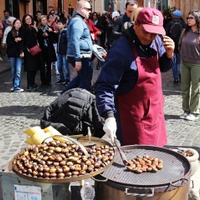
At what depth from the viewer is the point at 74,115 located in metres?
5.29

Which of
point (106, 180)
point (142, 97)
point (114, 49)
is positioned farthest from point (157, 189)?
point (114, 49)

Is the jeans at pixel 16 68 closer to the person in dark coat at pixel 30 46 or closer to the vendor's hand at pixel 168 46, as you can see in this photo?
the person in dark coat at pixel 30 46

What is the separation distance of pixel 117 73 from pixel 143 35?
14.8 inches

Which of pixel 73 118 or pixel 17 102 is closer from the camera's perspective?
pixel 73 118

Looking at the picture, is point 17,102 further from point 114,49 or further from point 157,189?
point 157,189

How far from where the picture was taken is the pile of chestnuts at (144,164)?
3.14 m

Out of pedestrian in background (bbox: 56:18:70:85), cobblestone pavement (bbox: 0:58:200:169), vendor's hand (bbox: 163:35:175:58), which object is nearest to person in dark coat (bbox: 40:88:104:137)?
cobblestone pavement (bbox: 0:58:200:169)

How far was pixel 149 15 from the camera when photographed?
3.32 meters

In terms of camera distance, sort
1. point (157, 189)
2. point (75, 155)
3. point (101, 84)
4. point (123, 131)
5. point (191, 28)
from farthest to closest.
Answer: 1. point (191, 28)
2. point (123, 131)
3. point (101, 84)
4. point (75, 155)
5. point (157, 189)

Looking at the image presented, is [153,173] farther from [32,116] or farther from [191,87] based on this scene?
[32,116]

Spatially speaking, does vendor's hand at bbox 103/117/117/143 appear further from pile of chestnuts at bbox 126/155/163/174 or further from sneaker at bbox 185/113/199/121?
sneaker at bbox 185/113/199/121

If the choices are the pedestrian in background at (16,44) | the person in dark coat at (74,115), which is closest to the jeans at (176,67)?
the pedestrian in background at (16,44)

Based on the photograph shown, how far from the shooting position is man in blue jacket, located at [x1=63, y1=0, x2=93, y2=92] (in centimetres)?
742

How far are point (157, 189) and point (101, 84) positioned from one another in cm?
99
